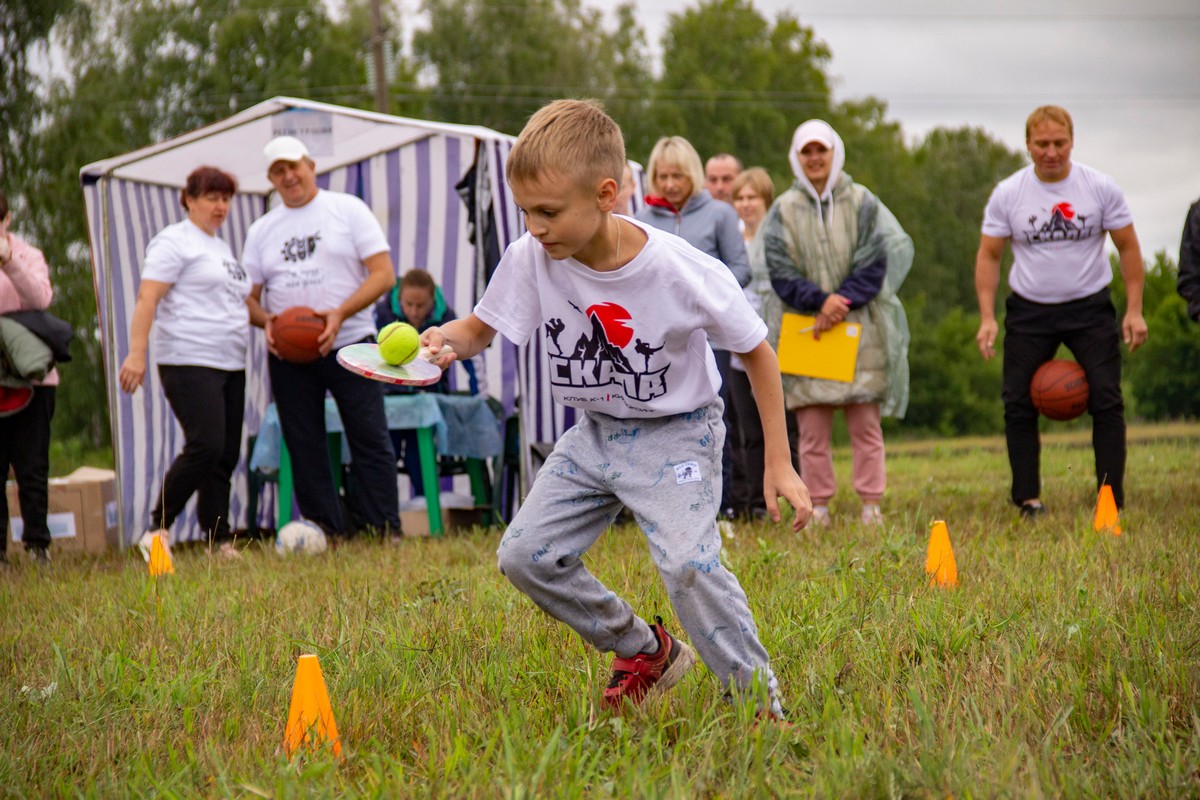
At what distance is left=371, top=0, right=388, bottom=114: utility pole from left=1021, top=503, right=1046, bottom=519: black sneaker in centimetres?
1935

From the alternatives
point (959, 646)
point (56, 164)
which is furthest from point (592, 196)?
point (56, 164)

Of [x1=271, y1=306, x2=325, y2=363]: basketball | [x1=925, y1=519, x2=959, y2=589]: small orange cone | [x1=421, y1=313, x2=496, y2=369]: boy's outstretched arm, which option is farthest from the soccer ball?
[x1=421, y1=313, x2=496, y2=369]: boy's outstretched arm

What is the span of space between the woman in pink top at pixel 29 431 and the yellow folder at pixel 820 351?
4.09 metres

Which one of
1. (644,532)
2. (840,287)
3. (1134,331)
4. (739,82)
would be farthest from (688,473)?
(739,82)

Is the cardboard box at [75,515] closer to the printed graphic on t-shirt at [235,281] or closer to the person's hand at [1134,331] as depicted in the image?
the printed graphic on t-shirt at [235,281]

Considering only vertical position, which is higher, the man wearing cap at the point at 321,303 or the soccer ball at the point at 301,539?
the man wearing cap at the point at 321,303

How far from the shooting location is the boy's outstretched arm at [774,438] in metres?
2.98

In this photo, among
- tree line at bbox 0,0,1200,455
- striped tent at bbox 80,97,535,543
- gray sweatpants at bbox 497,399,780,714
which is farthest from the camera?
tree line at bbox 0,0,1200,455

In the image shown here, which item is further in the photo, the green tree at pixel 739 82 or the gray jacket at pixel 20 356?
the green tree at pixel 739 82

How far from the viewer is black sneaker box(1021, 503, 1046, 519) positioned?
21.2 feet

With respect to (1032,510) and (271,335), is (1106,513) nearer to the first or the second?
(1032,510)

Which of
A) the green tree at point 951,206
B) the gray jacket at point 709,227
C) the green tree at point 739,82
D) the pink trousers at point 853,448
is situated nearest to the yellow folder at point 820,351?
the pink trousers at point 853,448

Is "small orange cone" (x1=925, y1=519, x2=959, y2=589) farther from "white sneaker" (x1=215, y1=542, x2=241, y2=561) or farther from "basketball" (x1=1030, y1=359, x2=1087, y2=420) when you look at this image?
"white sneaker" (x1=215, y1=542, x2=241, y2=561)

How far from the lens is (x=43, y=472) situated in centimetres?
668
